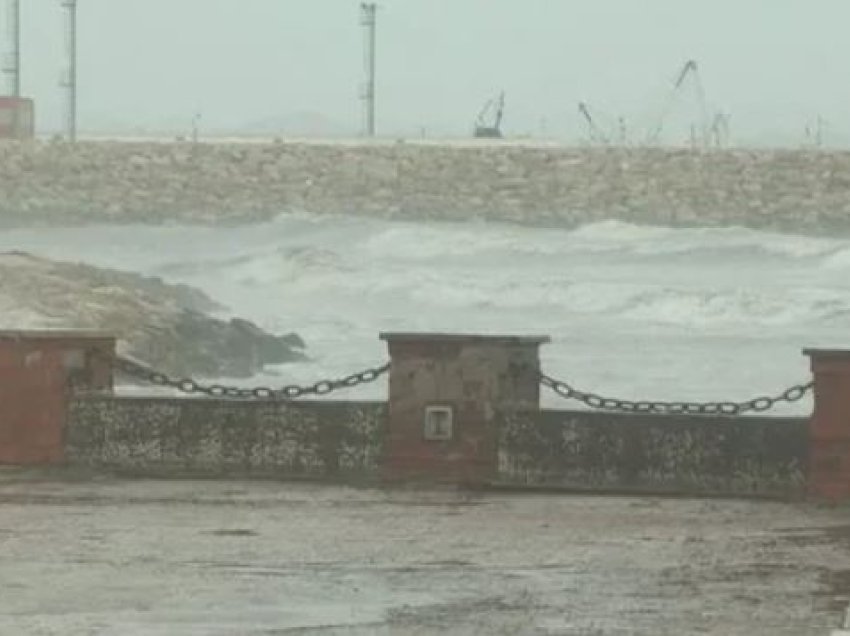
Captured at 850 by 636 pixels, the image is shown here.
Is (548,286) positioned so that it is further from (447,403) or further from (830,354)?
(830,354)

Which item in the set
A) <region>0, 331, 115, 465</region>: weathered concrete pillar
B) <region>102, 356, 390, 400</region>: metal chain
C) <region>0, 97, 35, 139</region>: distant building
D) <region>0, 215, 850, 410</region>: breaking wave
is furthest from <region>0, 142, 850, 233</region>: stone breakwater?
<region>0, 331, 115, 465</region>: weathered concrete pillar

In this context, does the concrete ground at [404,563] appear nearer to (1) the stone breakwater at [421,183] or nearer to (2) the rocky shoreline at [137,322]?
(2) the rocky shoreline at [137,322]

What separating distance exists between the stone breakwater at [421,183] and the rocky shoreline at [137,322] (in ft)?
143

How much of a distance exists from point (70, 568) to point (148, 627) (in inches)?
57.0

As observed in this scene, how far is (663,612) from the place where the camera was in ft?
25.9

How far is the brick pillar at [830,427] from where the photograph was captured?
1164 cm

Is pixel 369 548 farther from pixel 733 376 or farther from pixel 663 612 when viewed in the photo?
pixel 733 376

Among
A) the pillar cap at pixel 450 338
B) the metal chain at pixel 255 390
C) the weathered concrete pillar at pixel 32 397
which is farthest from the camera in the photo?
the weathered concrete pillar at pixel 32 397

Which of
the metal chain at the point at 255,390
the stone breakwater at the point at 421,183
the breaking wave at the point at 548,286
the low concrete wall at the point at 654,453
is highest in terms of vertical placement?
the stone breakwater at the point at 421,183

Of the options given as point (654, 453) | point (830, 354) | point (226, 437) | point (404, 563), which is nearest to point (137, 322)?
point (226, 437)

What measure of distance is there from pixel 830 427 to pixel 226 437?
9.83 ft

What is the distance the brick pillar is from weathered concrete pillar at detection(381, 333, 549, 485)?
4.75ft

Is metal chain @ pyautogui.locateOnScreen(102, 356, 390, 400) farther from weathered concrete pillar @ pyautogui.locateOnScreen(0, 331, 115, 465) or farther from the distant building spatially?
the distant building

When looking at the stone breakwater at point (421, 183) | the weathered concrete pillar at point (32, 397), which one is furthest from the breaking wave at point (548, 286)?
the weathered concrete pillar at point (32, 397)
